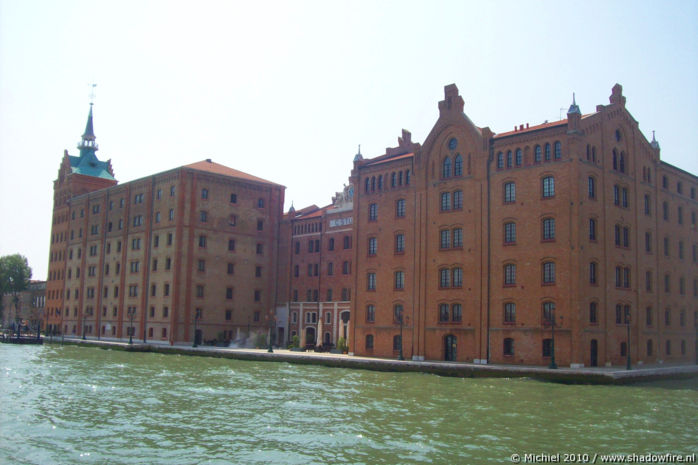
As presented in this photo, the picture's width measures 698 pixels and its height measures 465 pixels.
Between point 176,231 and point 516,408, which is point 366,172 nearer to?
point 176,231

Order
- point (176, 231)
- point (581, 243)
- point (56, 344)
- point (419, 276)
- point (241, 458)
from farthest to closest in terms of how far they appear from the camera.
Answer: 1. point (56, 344)
2. point (176, 231)
3. point (419, 276)
4. point (581, 243)
5. point (241, 458)

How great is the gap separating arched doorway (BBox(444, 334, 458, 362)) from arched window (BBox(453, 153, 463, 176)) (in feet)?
36.9

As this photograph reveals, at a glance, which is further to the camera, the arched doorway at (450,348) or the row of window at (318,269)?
the row of window at (318,269)

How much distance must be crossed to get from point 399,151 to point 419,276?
17.6m

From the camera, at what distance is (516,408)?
2620 centimetres

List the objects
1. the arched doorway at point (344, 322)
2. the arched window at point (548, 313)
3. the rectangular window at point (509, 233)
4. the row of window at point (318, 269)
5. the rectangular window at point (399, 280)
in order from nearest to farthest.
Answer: the arched window at point (548, 313) < the rectangular window at point (509, 233) < the rectangular window at point (399, 280) < the arched doorway at point (344, 322) < the row of window at point (318, 269)

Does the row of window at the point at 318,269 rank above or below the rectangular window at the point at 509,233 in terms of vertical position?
below

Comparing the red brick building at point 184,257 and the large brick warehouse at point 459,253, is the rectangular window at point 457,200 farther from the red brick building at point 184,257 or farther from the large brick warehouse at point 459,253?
the red brick building at point 184,257

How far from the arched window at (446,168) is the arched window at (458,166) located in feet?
1.57

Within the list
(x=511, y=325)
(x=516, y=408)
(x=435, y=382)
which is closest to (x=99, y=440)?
(x=516, y=408)

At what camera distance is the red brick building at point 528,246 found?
1633 inches

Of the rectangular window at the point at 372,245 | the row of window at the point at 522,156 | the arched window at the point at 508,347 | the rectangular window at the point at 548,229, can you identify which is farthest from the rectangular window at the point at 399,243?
the rectangular window at the point at 548,229

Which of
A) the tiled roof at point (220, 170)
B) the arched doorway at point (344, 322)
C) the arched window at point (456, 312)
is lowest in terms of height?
the arched doorway at point (344, 322)

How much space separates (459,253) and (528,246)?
519 centimetres
